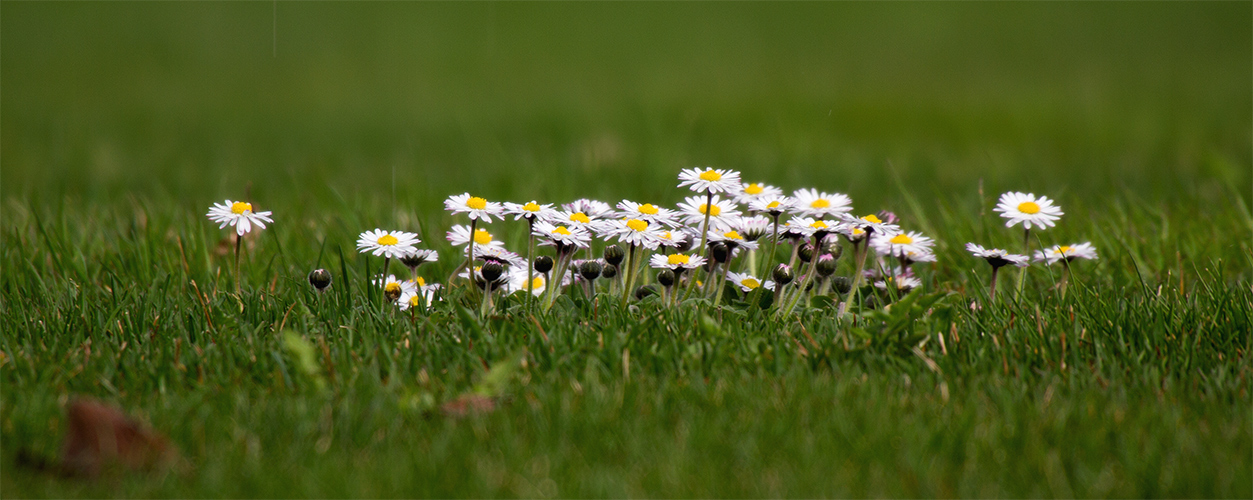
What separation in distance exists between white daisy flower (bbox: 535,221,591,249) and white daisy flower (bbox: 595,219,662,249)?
51mm

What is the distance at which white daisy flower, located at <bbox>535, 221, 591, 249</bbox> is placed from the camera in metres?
2.48

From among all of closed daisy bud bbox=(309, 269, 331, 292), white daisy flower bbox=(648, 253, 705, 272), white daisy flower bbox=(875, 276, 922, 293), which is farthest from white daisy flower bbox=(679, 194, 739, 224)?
closed daisy bud bbox=(309, 269, 331, 292)

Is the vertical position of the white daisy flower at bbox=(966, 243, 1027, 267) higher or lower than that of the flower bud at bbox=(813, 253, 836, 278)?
A: higher

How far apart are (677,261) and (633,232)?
0.18 meters

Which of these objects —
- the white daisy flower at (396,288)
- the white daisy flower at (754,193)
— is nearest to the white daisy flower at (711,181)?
the white daisy flower at (754,193)

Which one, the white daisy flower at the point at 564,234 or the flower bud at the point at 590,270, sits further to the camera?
the flower bud at the point at 590,270

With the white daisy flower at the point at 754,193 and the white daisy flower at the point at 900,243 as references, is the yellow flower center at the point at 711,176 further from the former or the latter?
the white daisy flower at the point at 900,243

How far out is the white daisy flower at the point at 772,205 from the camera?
8.30 ft

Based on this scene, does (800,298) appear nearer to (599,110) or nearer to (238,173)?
(238,173)

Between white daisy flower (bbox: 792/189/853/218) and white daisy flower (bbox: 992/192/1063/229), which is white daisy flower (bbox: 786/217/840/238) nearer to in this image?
white daisy flower (bbox: 792/189/853/218)

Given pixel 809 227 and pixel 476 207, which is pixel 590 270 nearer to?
pixel 476 207

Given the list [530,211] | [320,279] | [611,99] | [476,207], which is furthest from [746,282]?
[611,99]

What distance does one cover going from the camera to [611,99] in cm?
876

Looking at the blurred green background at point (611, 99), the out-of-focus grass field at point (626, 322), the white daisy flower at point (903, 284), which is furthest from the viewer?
the blurred green background at point (611, 99)
